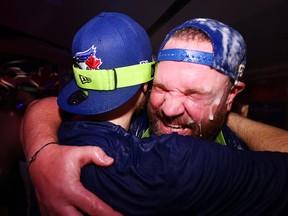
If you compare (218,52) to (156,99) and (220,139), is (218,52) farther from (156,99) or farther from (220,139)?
(220,139)

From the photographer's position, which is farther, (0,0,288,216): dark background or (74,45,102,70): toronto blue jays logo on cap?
(0,0,288,216): dark background

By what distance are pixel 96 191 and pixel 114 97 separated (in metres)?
0.40

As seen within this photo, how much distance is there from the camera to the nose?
1.31 meters

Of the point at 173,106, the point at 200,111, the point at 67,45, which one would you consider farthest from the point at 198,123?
the point at 67,45

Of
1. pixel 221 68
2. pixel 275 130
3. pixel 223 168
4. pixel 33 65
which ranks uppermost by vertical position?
pixel 221 68

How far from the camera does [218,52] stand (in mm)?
1292

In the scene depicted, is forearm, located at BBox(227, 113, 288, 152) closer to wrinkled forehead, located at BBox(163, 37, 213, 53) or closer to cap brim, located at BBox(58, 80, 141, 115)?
wrinkled forehead, located at BBox(163, 37, 213, 53)

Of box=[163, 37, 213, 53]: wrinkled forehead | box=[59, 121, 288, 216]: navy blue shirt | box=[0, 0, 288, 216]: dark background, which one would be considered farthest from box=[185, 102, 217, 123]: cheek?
box=[0, 0, 288, 216]: dark background

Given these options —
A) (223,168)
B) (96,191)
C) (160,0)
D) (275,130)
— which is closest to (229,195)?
(223,168)

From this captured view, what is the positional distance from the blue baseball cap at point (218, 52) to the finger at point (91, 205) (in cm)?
79

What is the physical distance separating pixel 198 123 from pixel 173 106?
0.20 meters

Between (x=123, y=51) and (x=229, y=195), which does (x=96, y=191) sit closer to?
(x=229, y=195)

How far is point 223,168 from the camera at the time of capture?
88cm

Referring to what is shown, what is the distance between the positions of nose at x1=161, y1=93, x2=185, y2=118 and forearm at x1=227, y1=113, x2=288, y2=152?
52cm
